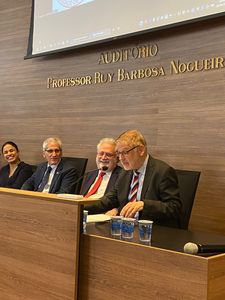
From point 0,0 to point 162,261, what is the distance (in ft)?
15.4

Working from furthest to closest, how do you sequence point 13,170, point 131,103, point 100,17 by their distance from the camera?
point 13,170, point 100,17, point 131,103

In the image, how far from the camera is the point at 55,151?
13.5ft

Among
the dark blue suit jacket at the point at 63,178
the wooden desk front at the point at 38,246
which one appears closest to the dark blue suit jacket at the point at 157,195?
the wooden desk front at the point at 38,246

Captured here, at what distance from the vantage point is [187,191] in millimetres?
2986

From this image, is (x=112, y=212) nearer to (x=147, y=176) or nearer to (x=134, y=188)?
(x=134, y=188)

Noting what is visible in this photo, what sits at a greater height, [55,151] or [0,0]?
[0,0]

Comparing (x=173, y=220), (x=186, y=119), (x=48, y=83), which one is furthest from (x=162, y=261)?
(x=48, y=83)

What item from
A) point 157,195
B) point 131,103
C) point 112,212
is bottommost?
point 112,212

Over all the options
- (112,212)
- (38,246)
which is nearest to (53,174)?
(112,212)

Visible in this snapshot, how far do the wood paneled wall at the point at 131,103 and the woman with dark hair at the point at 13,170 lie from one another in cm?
25

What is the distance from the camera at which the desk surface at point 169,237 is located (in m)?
1.78

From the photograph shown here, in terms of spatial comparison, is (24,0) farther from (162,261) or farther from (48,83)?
(162,261)

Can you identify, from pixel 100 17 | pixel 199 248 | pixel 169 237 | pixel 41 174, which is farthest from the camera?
pixel 41 174

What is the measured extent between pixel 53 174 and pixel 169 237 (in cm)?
230
